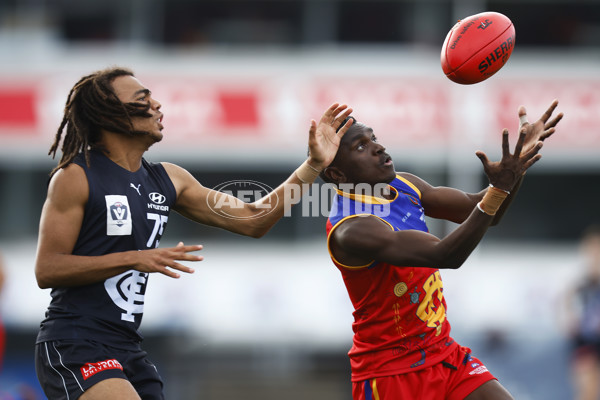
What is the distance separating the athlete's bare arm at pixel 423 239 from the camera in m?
4.21

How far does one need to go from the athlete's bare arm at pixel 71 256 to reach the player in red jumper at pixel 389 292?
1.01 metres

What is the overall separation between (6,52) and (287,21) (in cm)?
578

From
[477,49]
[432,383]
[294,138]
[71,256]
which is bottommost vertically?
[294,138]

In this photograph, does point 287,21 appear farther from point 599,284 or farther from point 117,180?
point 117,180

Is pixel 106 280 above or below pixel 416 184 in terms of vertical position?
below

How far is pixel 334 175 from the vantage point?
508cm

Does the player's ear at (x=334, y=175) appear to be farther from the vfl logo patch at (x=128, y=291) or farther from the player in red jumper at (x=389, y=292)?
the vfl logo patch at (x=128, y=291)

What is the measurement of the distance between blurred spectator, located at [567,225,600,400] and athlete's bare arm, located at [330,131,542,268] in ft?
23.3

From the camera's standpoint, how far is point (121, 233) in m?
4.48

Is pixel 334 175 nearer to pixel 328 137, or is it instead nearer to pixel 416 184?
pixel 328 137

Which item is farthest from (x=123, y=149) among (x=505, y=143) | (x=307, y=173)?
(x=505, y=143)

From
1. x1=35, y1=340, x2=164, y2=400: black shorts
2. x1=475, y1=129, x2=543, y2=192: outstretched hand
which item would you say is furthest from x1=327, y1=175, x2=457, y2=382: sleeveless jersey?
x1=35, y1=340, x2=164, y2=400: black shorts

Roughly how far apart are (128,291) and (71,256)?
41cm

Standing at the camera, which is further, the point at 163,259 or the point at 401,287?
the point at 401,287
